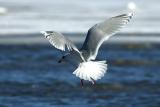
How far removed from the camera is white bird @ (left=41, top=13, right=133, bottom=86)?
7.60 m

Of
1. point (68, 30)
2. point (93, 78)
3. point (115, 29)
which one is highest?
point (68, 30)

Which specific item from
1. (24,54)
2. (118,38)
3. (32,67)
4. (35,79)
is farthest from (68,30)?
(35,79)

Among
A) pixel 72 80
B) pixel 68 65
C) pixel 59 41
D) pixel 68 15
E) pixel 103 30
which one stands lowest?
pixel 59 41

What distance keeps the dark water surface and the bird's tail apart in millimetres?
3669

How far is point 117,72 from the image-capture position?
46.5 feet

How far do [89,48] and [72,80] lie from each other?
197 inches

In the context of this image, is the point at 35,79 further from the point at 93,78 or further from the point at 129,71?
the point at 93,78

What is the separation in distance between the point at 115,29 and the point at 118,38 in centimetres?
1031

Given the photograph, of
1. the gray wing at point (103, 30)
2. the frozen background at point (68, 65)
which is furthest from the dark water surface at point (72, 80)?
the gray wing at point (103, 30)

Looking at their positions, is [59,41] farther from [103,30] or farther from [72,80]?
[72,80]

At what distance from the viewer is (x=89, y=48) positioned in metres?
8.42

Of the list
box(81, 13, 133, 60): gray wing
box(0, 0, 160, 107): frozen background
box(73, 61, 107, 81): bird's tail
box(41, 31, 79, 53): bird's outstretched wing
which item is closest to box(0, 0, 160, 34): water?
box(0, 0, 160, 107): frozen background

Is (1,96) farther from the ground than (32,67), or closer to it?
closer to it

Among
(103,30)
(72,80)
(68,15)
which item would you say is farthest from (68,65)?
(68,15)
